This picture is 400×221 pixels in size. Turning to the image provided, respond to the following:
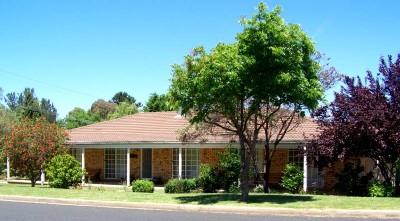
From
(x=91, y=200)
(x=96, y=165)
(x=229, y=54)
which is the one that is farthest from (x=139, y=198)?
(x=96, y=165)

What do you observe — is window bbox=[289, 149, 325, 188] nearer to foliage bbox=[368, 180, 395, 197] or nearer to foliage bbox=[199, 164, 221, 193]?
foliage bbox=[199, 164, 221, 193]

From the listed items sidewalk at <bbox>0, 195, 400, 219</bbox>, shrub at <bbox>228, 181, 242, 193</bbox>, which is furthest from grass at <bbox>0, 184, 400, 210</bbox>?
shrub at <bbox>228, 181, 242, 193</bbox>

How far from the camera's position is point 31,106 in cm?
5844

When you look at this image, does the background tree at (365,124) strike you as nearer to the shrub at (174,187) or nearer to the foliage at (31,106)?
the shrub at (174,187)

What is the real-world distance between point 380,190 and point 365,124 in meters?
2.62

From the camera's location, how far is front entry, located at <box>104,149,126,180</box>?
27797 millimetres

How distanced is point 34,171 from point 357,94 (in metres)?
15.1

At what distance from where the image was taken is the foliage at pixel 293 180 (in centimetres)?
1977

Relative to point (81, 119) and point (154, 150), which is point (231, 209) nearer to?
point (154, 150)

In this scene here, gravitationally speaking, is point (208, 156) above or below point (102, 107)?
below

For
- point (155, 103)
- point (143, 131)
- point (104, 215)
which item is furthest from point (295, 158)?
point (155, 103)

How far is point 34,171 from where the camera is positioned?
73.9 ft

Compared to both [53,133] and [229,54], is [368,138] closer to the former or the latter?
[229,54]

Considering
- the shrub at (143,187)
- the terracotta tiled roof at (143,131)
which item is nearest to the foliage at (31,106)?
the terracotta tiled roof at (143,131)
